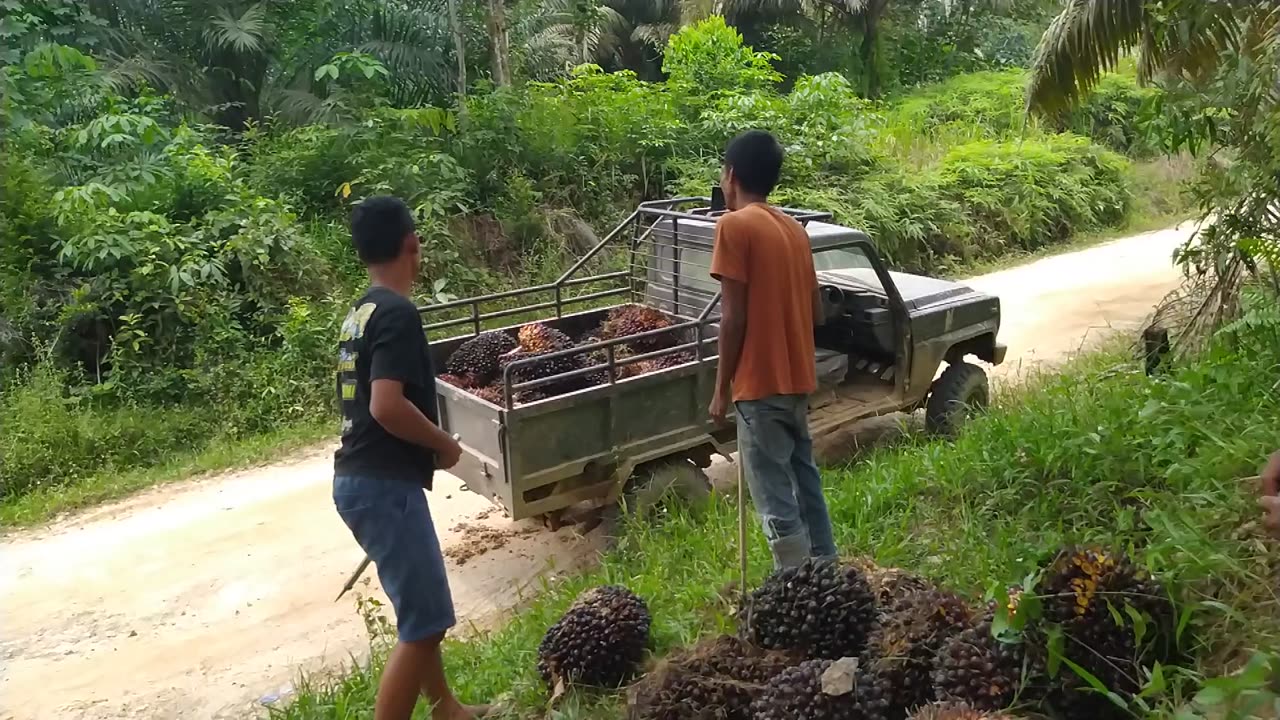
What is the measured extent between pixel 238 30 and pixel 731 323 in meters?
10.6

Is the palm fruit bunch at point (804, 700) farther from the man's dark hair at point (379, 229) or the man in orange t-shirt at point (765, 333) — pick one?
the man's dark hair at point (379, 229)

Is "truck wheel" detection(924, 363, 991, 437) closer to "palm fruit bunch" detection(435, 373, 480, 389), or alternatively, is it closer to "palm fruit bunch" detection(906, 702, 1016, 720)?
"palm fruit bunch" detection(435, 373, 480, 389)

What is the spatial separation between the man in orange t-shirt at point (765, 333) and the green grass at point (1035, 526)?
47cm

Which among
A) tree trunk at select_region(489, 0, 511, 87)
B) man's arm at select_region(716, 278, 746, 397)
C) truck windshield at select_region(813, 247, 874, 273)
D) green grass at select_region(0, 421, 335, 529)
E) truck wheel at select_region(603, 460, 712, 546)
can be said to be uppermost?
tree trunk at select_region(489, 0, 511, 87)

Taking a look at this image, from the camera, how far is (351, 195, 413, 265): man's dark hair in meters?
3.31

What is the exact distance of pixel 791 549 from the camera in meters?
3.80

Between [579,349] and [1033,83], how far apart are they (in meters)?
5.67

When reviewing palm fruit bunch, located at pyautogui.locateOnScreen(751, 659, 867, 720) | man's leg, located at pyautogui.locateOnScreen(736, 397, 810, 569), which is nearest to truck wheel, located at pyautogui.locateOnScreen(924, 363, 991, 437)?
man's leg, located at pyautogui.locateOnScreen(736, 397, 810, 569)

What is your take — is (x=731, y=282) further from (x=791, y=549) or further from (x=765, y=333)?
(x=791, y=549)

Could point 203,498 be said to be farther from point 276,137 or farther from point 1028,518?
point 276,137

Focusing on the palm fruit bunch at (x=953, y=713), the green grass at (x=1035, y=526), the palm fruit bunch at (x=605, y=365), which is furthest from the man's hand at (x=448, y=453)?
the palm fruit bunch at (x=605, y=365)

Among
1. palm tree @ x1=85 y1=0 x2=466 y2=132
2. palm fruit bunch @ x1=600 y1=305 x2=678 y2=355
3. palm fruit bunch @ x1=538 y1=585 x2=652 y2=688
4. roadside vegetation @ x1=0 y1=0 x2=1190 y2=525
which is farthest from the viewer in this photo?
palm tree @ x1=85 y1=0 x2=466 y2=132

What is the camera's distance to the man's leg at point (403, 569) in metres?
3.32

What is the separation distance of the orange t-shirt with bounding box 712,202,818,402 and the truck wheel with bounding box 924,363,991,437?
300 centimetres
